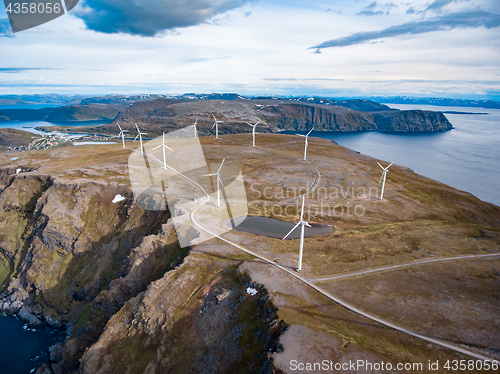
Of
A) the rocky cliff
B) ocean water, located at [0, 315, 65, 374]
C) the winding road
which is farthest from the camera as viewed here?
ocean water, located at [0, 315, 65, 374]

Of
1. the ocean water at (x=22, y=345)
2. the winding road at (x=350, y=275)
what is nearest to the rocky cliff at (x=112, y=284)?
the ocean water at (x=22, y=345)

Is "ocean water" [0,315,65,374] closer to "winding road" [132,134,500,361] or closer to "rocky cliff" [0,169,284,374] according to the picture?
"rocky cliff" [0,169,284,374]

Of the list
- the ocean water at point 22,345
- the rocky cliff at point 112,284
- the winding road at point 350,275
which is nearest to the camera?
the winding road at point 350,275

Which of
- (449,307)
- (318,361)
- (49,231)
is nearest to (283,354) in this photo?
(318,361)

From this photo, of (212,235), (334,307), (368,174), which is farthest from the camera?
(368,174)

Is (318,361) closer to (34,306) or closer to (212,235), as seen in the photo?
(212,235)

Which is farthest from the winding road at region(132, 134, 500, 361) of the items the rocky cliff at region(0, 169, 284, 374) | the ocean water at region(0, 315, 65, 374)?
the ocean water at region(0, 315, 65, 374)

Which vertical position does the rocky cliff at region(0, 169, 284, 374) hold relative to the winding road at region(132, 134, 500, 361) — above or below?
below

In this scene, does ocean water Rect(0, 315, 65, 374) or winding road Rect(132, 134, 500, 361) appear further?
ocean water Rect(0, 315, 65, 374)

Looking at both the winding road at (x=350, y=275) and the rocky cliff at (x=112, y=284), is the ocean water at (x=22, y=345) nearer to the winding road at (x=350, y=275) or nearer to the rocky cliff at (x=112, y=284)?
the rocky cliff at (x=112, y=284)
